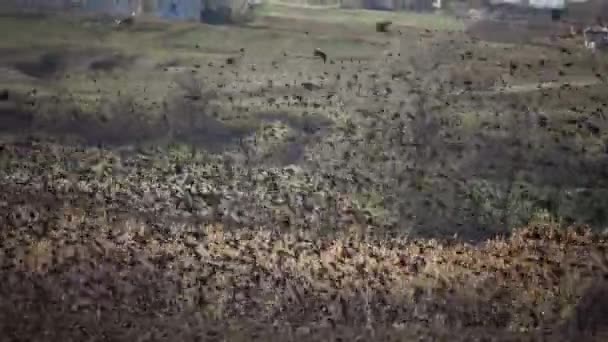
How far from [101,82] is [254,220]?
101cm

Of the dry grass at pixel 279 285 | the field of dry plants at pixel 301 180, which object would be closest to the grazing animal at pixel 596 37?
the field of dry plants at pixel 301 180

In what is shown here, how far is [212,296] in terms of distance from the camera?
6.98 m

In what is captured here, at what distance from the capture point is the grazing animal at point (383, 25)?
277 inches

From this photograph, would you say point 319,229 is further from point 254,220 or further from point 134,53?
point 134,53

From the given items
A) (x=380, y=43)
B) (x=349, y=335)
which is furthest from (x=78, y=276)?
(x=380, y=43)

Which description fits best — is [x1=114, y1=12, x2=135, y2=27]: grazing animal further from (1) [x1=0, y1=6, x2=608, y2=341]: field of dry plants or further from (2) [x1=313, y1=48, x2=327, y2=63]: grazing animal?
(2) [x1=313, y1=48, x2=327, y2=63]: grazing animal

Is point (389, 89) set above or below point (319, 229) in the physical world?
above

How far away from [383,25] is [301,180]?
855 mm

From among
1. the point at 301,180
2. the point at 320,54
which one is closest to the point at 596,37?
the point at 320,54

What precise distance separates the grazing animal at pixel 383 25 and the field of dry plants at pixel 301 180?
0.08 feet

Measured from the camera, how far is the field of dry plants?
6.98 m

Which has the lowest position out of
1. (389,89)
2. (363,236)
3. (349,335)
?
(349,335)

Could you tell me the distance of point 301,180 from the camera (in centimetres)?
704

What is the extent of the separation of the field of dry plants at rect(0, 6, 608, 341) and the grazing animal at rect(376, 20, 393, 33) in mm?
25
